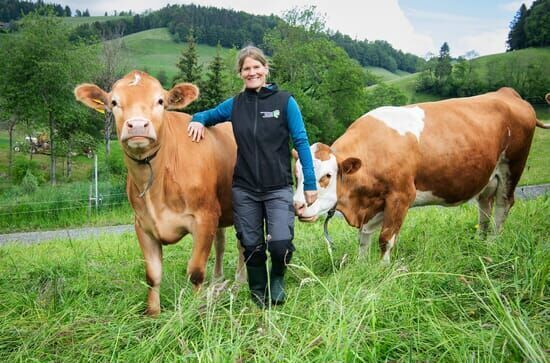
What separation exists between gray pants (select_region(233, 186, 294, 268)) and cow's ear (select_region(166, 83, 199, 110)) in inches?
38.6

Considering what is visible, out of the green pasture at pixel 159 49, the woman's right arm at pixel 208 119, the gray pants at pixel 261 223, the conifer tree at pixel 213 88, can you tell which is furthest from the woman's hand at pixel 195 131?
the green pasture at pixel 159 49

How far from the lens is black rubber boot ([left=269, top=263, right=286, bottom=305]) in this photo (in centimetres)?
413

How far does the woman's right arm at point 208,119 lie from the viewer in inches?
183

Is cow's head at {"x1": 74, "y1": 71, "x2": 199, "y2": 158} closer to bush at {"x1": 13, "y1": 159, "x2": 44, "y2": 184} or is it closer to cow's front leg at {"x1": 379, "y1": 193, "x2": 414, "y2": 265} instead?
cow's front leg at {"x1": 379, "y1": 193, "x2": 414, "y2": 265}

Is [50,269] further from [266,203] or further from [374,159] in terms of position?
[374,159]

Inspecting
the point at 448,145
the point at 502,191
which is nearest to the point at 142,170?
the point at 448,145

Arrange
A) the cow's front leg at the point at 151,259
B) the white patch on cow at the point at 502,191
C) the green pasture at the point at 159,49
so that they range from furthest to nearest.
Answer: the green pasture at the point at 159,49 → the white patch on cow at the point at 502,191 → the cow's front leg at the point at 151,259

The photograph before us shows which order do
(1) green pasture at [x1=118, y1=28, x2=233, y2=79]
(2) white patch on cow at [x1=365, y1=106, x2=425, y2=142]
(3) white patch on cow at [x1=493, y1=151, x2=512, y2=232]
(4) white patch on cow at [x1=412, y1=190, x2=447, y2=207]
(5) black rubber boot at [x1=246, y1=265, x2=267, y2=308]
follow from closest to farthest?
(5) black rubber boot at [x1=246, y1=265, x2=267, y2=308] < (2) white patch on cow at [x1=365, y1=106, x2=425, y2=142] < (4) white patch on cow at [x1=412, y1=190, x2=447, y2=207] < (3) white patch on cow at [x1=493, y1=151, x2=512, y2=232] < (1) green pasture at [x1=118, y1=28, x2=233, y2=79]

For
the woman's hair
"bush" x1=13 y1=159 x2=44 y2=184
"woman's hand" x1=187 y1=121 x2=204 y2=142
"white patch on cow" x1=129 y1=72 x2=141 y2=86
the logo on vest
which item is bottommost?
"bush" x1=13 y1=159 x2=44 y2=184

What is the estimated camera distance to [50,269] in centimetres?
529

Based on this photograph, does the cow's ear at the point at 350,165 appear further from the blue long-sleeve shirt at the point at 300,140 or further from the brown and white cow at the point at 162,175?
the brown and white cow at the point at 162,175

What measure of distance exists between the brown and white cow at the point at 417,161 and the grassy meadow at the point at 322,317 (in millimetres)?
767

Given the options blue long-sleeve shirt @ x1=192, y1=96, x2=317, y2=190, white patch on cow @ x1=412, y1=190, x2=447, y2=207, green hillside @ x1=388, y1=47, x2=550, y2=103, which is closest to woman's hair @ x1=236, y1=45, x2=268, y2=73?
blue long-sleeve shirt @ x1=192, y1=96, x2=317, y2=190

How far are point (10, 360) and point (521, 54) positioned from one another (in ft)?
314
